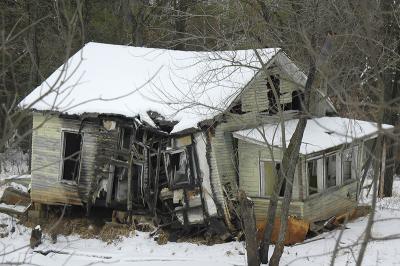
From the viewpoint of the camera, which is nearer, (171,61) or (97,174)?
(97,174)

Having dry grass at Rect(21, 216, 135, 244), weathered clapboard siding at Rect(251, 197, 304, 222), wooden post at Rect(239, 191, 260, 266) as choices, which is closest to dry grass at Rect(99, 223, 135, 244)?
dry grass at Rect(21, 216, 135, 244)

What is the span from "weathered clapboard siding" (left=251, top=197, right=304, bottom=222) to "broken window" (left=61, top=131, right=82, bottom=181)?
531 cm

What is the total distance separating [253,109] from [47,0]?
13902 mm

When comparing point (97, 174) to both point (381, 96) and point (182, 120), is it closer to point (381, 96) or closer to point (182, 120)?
point (182, 120)

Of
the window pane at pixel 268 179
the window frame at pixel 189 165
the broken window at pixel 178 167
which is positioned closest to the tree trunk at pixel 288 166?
the window pane at pixel 268 179

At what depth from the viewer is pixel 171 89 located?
1602 centimetres

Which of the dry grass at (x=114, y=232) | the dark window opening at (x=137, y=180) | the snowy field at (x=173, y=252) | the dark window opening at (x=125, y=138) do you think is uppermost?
the dark window opening at (x=125, y=138)

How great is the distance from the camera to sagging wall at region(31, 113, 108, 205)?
16000mm

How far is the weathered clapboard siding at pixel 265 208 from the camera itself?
15031mm

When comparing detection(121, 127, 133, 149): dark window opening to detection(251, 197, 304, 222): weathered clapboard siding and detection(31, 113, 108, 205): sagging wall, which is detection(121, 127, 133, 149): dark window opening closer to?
detection(31, 113, 108, 205): sagging wall

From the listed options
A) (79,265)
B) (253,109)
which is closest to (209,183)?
(253,109)

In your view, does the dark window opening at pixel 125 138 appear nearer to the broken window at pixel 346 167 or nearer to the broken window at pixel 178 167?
the broken window at pixel 178 167

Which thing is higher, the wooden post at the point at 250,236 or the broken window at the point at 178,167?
the broken window at the point at 178,167

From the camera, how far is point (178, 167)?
608 inches
